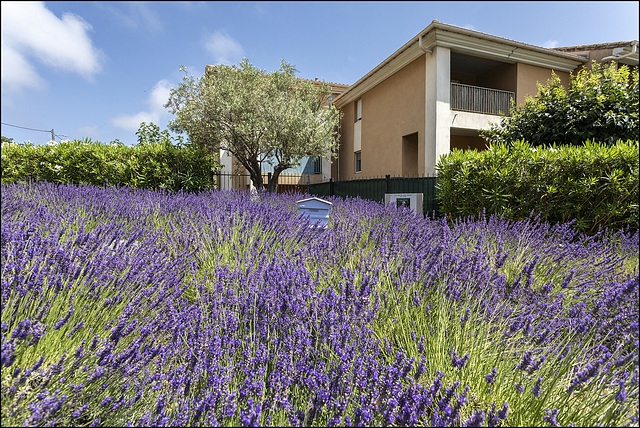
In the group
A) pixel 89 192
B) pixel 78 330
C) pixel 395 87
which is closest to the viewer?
pixel 78 330

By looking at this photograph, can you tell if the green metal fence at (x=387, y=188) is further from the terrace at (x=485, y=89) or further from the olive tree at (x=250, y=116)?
the terrace at (x=485, y=89)

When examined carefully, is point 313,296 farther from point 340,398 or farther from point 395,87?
point 395,87

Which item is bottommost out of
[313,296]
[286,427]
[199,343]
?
[286,427]

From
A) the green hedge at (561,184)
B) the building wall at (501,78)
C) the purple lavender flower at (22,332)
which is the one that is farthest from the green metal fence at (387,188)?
the building wall at (501,78)

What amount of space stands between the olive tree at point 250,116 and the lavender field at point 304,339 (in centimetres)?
775

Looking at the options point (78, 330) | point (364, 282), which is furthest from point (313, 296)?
point (78, 330)

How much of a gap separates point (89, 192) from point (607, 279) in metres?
6.81

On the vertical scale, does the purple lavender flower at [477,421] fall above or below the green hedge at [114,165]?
below

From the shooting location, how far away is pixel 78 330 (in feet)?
5.28

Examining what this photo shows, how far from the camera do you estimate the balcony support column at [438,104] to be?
35.3 feet

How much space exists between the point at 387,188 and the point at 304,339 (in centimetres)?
814

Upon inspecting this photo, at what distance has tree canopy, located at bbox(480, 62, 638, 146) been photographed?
7.02 m

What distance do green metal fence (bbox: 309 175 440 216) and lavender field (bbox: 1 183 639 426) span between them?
4.75 metres

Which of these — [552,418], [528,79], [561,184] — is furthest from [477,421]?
[528,79]
